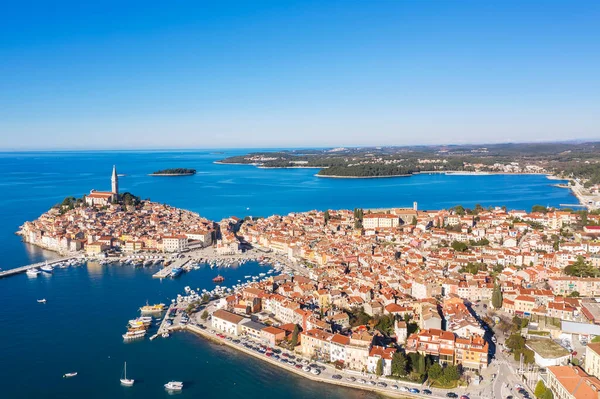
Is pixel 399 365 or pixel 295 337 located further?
pixel 295 337

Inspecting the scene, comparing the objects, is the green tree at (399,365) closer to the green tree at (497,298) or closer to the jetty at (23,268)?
the green tree at (497,298)

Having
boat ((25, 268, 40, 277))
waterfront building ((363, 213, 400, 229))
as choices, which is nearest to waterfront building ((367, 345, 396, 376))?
boat ((25, 268, 40, 277))

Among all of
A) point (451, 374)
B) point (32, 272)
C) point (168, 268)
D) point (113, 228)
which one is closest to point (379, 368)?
point (451, 374)

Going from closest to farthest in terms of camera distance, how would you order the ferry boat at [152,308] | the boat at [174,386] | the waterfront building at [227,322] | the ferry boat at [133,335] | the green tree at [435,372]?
the green tree at [435,372] < the boat at [174,386] < the ferry boat at [133,335] < the waterfront building at [227,322] < the ferry boat at [152,308]

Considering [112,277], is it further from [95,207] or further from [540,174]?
[540,174]

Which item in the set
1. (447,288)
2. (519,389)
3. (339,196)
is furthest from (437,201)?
(519,389)

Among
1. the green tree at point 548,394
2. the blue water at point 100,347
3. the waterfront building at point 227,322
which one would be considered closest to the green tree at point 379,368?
the blue water at point 100,347

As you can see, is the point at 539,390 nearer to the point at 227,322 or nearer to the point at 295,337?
the point at 295,337
